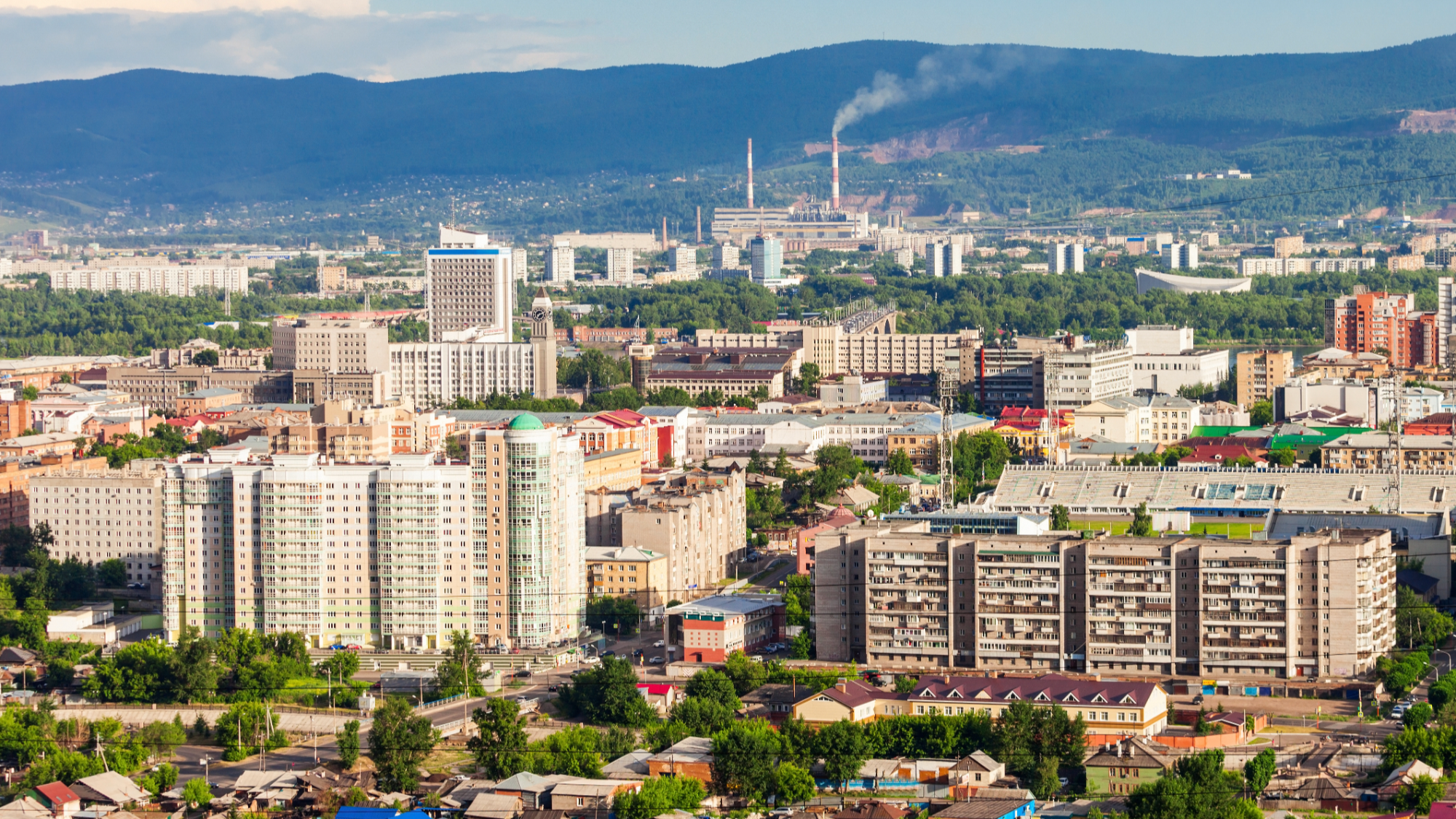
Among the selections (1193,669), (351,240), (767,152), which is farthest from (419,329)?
(767,152)

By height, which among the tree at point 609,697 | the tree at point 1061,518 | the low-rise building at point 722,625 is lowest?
the tree at point 609,697

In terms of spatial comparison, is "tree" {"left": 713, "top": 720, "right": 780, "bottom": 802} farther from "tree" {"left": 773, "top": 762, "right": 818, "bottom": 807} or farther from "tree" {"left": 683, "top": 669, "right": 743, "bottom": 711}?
"tree" {"left": 683, "top": 669, "right": 743, "bottom": 711}

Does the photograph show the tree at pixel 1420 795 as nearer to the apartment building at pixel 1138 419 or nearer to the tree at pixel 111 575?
the tree at pixel 111 575

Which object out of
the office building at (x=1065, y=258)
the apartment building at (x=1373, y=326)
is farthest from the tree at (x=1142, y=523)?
the office building at (x=1065, y=258)

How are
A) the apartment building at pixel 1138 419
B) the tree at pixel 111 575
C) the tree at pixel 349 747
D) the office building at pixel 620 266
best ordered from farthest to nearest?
1. the office building at pixel 620 266
2. the apartment building at pixel 1138 419
3. the tree at pixel 111 575
4. the tree at pixel 349 747

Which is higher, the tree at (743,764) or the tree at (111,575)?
the tree at (111,575)

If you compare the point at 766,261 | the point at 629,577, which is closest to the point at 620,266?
the point at 766,261

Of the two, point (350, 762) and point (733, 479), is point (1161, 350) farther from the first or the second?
point (350, 762)
